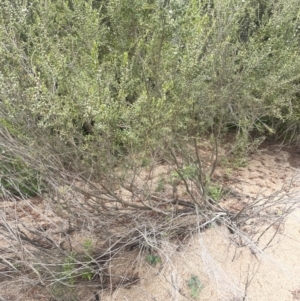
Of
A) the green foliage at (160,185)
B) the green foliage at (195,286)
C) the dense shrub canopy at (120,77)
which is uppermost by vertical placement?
the dense shrub canopy at (120,77)

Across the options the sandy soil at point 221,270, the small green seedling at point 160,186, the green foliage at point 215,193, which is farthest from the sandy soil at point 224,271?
the small green seedling at point 160,186

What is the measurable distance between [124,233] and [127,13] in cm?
150

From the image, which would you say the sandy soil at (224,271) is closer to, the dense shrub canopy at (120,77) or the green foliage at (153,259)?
the green foliage at (153,259)

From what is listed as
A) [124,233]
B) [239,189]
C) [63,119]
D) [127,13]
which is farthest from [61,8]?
[239,189]

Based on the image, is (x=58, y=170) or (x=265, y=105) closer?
(x=58, y=170)

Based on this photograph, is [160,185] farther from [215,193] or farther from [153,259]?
[153,259]

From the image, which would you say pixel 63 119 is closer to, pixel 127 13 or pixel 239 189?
pixel 127 13

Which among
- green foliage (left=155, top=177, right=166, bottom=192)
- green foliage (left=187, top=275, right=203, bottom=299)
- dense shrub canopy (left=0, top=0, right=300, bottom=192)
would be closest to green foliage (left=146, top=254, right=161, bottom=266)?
green foliage (left=187, top=275, right=203, bottom=299)

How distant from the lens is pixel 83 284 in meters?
2.71

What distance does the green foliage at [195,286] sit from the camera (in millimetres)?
2721

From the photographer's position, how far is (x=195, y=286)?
9.01ft

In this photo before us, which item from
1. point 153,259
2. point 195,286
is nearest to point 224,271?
point 195,286

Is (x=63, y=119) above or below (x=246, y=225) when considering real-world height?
above

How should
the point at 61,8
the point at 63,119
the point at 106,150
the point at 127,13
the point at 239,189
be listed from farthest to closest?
the point at 239,189 → the point at 61,8 → the point at 127,13 → the point at 106,150 → the point at 63,119
